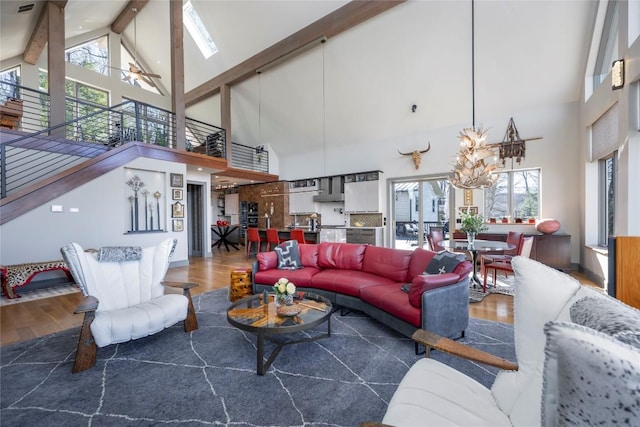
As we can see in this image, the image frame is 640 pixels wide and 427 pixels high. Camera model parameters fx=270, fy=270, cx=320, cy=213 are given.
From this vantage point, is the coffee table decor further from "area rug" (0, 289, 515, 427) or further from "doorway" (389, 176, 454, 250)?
"doorway" (389, 176, 454, 250)

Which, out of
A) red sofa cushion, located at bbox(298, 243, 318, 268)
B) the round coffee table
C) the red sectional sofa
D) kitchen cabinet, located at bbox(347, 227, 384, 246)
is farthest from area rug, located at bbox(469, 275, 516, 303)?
kitchen cabinet, located at bbox(347, 227, 384, 246)

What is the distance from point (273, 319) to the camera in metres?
2.31

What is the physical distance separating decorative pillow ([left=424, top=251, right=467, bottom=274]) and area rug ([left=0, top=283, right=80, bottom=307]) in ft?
17.9

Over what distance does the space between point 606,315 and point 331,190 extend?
8.06 m

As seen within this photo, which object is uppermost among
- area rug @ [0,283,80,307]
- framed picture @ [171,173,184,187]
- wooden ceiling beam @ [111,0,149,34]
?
wooden ceiling beam @ [111,0,149,34]

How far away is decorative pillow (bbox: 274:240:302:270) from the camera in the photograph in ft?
13.1

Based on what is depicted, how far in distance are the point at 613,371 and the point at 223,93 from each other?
31.2 ft

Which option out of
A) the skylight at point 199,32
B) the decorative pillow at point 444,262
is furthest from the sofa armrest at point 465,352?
the skylight at point 199,32

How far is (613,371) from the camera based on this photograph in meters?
0.49

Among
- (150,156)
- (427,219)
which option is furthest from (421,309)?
(150,156)

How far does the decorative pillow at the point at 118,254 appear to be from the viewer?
9.10ft

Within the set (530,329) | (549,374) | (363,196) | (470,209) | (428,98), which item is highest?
(428,98)

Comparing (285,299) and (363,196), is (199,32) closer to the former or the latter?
(363,196)

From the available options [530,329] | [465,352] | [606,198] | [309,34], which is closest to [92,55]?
[309,34]
